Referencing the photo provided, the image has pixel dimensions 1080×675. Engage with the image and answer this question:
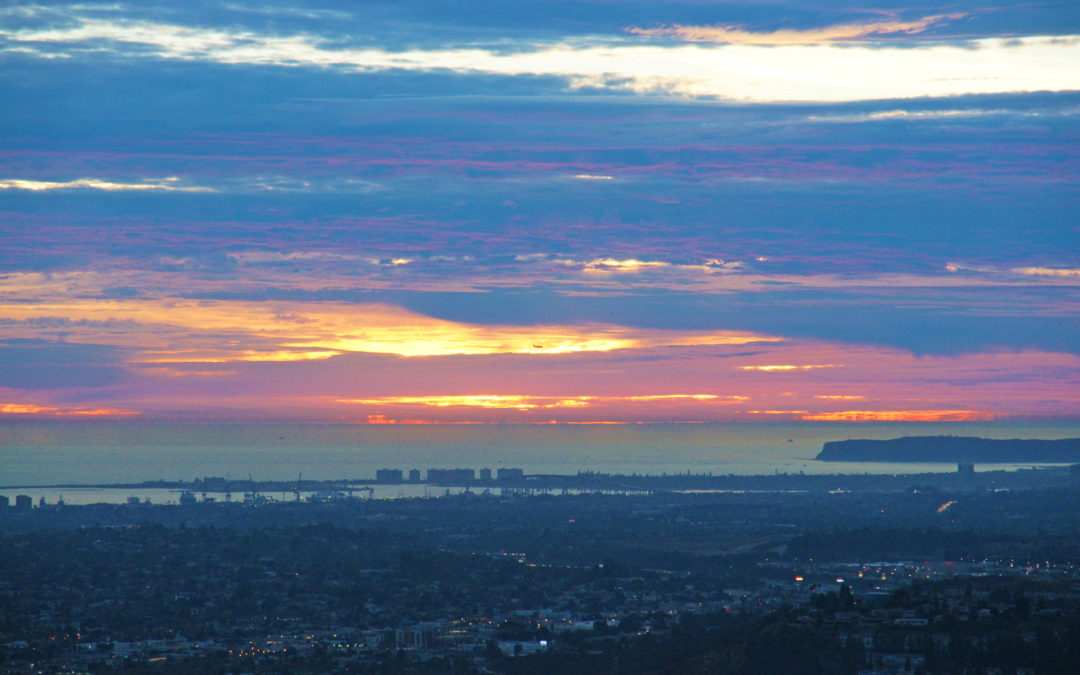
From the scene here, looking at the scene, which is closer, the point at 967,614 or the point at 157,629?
the point at 967,614

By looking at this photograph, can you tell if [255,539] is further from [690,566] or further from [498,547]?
[690,566]

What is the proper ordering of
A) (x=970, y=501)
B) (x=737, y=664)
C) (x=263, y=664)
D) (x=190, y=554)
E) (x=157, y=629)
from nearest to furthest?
1. (x=737, y=664)
2. (x=263, y=664)
3. (x=157, y=629)
4. (x=190, y=554)
5. (x=970, y=501)

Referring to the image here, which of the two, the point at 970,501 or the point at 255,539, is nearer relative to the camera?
the point at 255,539

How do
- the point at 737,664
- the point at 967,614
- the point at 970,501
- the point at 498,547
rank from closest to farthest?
the point at 737,664 → the point at 967,614 → the point at 498,547 → the point at 970,501

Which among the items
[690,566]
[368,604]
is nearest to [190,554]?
[368,604]

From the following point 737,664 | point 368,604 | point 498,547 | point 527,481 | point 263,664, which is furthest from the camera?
point 527,481

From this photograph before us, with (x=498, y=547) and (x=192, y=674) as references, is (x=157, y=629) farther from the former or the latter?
(x=498, y=547)

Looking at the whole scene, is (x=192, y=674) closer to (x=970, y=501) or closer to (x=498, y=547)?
(x=498, y=547)

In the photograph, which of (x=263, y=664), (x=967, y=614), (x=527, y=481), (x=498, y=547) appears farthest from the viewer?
(x=527, y=481)

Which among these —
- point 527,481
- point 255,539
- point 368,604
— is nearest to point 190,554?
point 255,539
